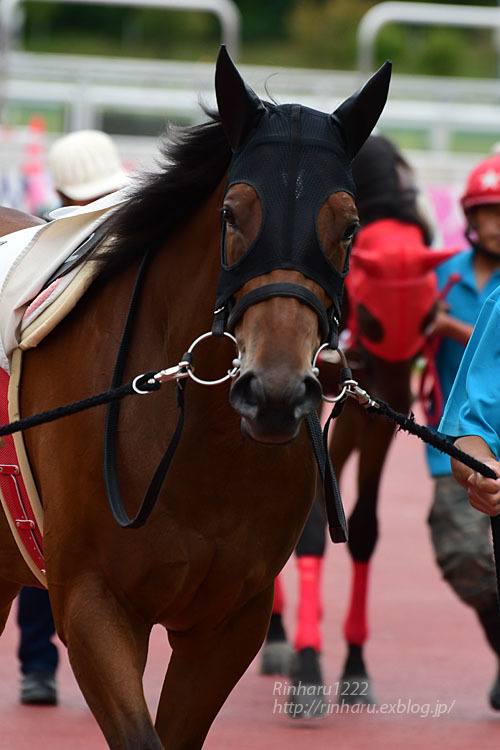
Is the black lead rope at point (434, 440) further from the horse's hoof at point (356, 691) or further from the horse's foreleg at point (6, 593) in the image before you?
the horse's hoof at point (356, 691)

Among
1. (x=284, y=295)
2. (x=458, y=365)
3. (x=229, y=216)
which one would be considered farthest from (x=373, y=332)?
(x=284, y=295)

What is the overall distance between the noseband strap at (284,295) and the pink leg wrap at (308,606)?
2.71 metres

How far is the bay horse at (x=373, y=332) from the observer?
5203 millimetres

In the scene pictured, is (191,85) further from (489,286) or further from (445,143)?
(489,286)

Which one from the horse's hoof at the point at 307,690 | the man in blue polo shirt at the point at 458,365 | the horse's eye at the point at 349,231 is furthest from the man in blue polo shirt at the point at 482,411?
the horse's hoof at the point at 307,690

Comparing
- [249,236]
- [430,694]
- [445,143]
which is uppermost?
[249,236]

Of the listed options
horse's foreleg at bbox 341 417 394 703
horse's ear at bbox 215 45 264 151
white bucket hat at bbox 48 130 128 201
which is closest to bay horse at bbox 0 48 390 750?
horse's ear at bbox 215 45 264 151

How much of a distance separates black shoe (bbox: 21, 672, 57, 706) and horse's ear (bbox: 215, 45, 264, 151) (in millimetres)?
3073

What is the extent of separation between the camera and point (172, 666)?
11.7 feet

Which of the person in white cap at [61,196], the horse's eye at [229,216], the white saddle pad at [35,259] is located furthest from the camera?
the person in white cap at [61,196]

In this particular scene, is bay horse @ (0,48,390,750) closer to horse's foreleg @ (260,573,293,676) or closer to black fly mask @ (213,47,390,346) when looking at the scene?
black fly mask @ (213,47,390,346)

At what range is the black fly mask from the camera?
2.87 metres

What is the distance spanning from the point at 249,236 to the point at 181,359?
477mm

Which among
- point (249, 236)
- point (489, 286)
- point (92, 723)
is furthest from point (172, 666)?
point (489, 286)
